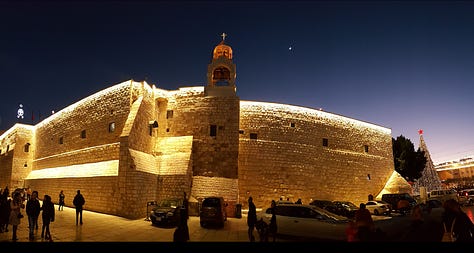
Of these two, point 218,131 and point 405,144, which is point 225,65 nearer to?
point 218,131

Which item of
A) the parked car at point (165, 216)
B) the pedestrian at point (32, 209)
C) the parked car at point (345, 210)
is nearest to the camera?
the pedestrian at point (32, 209)

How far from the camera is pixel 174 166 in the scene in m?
17.9

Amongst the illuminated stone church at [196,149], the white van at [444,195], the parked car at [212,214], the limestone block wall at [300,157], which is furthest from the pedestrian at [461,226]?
the white van at [444,195]

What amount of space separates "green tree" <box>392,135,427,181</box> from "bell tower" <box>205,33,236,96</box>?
25.9m

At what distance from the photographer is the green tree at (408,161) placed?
1381 inches

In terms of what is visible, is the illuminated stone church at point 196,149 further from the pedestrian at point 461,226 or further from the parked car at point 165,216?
the pedestrian at point 461,226

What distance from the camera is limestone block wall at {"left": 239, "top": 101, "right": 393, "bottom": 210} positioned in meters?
20.3

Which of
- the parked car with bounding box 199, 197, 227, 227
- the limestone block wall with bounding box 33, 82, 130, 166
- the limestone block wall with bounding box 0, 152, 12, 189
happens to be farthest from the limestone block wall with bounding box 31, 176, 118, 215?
the limestone block wall with bounding box 0, 152, 12, 189

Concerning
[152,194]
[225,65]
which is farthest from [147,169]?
[225,65]

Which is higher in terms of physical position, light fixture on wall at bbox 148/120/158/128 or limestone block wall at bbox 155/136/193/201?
light fixture on wall at bbox 148/120/158/128

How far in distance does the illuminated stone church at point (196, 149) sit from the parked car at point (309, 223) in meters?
6.05

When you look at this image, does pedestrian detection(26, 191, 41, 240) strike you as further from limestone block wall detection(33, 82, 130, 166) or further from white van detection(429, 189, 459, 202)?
white van detection(429, 189, 459, 202)

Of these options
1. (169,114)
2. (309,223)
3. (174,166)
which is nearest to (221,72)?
(169,114)

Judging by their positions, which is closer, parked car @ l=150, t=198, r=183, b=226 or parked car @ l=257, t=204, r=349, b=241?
parked car @ l=257, t=204, r=349, b=241
